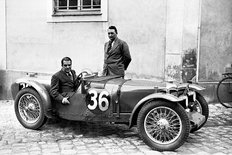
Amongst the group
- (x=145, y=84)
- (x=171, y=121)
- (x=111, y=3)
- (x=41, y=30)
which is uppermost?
(x=111, y=3)

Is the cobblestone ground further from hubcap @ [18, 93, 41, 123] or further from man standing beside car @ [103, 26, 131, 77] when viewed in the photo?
man standing beside car @ [103, 26, 131, 77]

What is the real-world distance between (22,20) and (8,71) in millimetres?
1533

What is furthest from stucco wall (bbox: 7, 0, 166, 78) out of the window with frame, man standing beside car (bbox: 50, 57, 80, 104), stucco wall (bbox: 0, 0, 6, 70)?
man standing beside car (bbox: 50, 57, 80, 104)

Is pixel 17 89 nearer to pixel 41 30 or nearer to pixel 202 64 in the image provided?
pixel 41 30

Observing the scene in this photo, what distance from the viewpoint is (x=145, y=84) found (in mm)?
5941

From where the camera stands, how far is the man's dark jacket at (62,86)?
20.3ft

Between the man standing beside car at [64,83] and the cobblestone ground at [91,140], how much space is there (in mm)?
731

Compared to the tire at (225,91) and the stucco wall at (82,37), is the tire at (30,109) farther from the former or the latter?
the tire at (225,91)

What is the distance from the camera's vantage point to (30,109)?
21.6 feet

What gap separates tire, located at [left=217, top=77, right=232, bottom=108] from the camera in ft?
30.5

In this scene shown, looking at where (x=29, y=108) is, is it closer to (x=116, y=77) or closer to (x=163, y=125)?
(x=116, y=77)

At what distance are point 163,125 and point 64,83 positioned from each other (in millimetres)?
2032

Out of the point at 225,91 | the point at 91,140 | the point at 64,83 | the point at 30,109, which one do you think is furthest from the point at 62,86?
the point at 225,91

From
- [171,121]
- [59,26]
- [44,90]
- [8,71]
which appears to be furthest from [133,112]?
[8,71]
